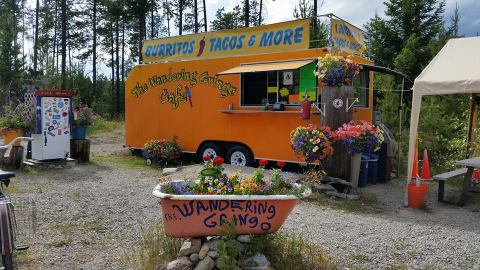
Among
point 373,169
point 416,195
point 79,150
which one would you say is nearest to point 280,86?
point 373,169

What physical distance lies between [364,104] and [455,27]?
13.2m

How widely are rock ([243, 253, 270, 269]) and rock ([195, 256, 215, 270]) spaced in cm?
27

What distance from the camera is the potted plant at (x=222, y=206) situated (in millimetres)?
3611

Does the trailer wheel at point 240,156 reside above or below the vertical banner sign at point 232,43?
below

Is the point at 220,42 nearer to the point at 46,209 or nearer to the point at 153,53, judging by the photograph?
the point at 153,53

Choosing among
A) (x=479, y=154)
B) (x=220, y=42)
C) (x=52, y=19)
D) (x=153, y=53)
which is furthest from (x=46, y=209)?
(x=52, y=19)

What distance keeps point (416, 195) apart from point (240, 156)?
4.16m

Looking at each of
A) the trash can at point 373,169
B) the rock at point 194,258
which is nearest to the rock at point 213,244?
the rock at point 194,258

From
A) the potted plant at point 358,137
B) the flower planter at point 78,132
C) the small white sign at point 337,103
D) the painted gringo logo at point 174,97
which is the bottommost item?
the flower planter at point 78,132

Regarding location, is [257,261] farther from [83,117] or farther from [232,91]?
[83,117]

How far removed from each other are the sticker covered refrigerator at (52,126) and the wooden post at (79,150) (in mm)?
563

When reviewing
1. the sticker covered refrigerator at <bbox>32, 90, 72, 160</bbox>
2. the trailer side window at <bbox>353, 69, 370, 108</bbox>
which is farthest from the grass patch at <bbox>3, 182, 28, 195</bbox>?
the trailer side window at <bbox>353, 69, 370, 108</bbox>

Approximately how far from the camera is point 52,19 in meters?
34.7

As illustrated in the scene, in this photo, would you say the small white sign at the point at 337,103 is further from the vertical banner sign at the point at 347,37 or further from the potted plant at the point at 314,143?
the vertical banner sign at the point at 347,37
